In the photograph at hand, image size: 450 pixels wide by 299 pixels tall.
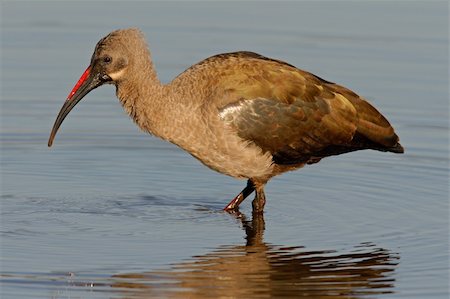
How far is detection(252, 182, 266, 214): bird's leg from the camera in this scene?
50.6 ft

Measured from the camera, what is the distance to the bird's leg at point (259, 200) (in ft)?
50.6

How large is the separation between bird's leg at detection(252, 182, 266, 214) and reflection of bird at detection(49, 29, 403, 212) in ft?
0.06

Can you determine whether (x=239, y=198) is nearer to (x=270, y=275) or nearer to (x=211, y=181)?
(x=211, y=181)

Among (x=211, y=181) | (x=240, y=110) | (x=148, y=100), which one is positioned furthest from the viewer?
(x=211, y=181)

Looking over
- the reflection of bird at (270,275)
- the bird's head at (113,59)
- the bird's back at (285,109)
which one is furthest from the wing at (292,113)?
the reflection of bird at (270,275)

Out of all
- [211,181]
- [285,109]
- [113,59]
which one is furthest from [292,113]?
[211,181]

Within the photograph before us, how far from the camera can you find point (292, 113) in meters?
14.9

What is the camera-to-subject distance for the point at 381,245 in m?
14.1

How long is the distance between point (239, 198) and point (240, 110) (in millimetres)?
1437

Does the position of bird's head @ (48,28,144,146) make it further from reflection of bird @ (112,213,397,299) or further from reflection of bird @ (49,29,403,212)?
reflection of bird @ (112,213,397,299)

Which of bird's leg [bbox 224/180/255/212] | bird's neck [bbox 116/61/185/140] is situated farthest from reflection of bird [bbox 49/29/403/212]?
bird's leg [bbox 224/180/255/212]

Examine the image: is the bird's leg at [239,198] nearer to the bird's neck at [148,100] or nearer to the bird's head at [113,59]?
the bird's neck at [148,100]

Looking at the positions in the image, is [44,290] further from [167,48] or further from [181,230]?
[167,48]

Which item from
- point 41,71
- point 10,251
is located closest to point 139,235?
point 10,251
